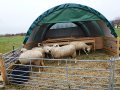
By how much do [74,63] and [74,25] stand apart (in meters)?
5.87

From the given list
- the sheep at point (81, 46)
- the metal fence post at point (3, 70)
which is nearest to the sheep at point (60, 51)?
the sheep at point (81, 46)

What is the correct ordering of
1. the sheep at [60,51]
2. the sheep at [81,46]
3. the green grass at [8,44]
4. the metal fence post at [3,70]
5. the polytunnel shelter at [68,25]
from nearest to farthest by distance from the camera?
the metal fence post at [3,70], the sheep at [60,51], the polytunnel shelter at [68,25], the sheep at [81,46], the green grass at [8,44]

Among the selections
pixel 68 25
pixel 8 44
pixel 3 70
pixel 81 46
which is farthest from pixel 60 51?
pixel 8 44

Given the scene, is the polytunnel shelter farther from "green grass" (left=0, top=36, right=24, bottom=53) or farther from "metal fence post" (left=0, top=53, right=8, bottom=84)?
"green grass" (left=0, top=36, right=24, bottom=53)

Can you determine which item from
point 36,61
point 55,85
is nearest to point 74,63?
point 36,61

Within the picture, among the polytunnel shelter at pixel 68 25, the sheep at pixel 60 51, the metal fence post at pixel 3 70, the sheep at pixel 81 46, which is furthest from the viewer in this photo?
the sheep at pixel 81 46

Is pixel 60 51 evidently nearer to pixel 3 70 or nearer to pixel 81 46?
pixel 81 46

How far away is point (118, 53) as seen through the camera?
10.8 metres

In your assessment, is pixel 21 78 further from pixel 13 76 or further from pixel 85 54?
pixel 85 54

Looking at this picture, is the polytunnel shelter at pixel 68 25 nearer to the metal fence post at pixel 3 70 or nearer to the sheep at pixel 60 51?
the sheep at pixel 60 51

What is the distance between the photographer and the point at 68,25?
15188mm

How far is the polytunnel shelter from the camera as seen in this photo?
10.7m

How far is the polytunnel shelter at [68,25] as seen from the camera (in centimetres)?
1066

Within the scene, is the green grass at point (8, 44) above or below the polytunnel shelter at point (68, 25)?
below
